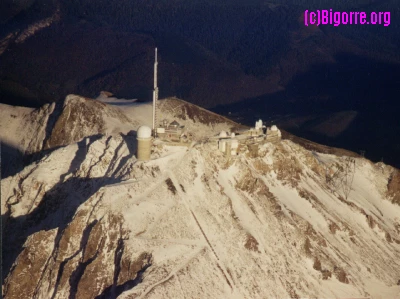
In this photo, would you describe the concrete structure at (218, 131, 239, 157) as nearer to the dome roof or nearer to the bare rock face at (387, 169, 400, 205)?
the dome roof

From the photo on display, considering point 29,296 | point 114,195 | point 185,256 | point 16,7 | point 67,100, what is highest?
point 16,7

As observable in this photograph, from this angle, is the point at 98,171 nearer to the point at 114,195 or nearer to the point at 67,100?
the point at 114,195

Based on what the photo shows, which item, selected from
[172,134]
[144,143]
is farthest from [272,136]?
[144,143]

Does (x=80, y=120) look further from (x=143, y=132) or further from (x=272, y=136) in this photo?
(x=143, y=132)

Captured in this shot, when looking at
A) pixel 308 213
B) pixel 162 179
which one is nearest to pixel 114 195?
pixel 162 179

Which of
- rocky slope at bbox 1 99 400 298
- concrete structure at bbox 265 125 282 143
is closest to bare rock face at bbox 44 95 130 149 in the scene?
rocky slope at bbox 1 99 400 298

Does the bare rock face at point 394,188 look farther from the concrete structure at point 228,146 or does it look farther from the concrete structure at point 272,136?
the concrete structure at point 228,146
